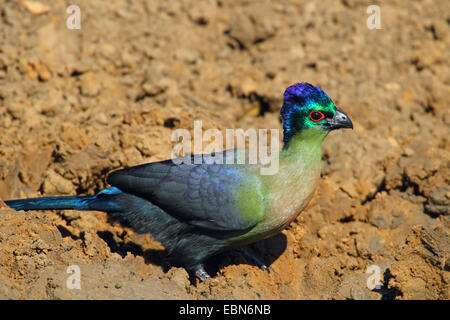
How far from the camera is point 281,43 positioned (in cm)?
749

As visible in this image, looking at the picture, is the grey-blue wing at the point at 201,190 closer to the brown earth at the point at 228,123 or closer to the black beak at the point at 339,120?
the brown earth at the point at 228,123

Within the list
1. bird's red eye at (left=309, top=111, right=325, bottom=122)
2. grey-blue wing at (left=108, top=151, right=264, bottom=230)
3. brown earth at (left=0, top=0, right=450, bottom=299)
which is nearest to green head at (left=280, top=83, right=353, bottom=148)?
bird's red eye at (left=309, top=111, right=325, bottom=122)

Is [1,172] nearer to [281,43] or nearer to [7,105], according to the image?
[7,105]

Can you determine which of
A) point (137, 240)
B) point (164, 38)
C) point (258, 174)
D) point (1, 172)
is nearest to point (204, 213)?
point (258, 174)

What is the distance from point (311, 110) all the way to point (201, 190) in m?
1.22

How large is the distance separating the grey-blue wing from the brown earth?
0.51 meters

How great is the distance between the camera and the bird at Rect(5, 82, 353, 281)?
4.62m

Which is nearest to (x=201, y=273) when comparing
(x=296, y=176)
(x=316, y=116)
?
(x=296, y=176)

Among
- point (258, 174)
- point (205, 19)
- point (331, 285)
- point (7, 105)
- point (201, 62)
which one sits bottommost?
point (331, 285)

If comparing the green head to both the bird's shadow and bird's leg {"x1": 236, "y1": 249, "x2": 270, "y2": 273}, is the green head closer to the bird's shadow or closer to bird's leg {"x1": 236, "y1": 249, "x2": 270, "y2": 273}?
the bird's shadow

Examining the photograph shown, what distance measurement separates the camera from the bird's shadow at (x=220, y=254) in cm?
506

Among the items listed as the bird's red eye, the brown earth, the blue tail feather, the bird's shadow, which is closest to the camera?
the brown earth

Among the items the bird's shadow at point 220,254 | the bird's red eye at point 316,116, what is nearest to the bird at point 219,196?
the bird's red eye at point 316,116

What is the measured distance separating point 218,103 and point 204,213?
2.44 metres
